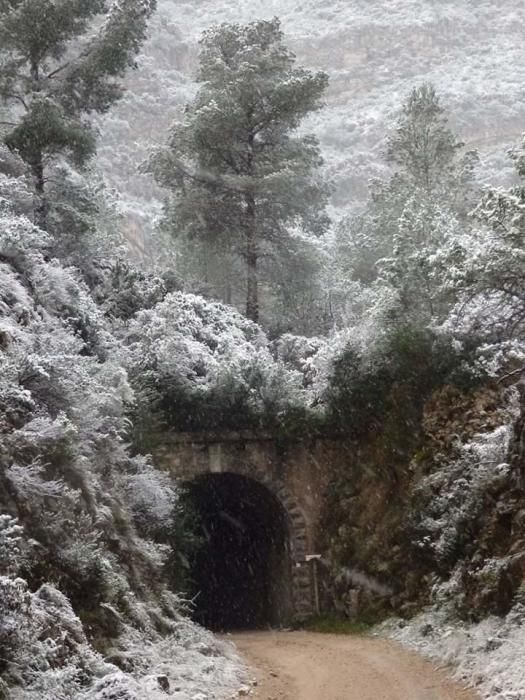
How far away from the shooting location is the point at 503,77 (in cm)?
6412

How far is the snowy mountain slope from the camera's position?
57.5m

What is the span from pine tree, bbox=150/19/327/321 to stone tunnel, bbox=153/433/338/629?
6.20 meters

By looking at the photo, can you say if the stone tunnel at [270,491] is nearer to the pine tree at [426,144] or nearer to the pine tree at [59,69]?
the pine tree at [59,69]

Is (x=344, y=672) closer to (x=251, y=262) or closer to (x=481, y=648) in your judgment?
(x=481, y=648)

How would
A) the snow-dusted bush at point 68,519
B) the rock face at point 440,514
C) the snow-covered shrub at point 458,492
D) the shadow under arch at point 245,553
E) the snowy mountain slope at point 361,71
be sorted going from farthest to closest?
the snowy mountain slope at point 361,71, the shadow under arch at point 245,553, the snow-covered shrub at point 458,492, the rock face at point 440,514, the snow-dusted bush at point 68,519

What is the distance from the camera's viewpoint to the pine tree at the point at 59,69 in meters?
18.7

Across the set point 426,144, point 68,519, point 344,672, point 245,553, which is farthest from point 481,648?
point 426,144

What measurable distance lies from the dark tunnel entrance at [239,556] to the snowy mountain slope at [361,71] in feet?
100

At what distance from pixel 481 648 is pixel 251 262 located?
16.0 m

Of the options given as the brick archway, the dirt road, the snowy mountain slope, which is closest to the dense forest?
the brick archway

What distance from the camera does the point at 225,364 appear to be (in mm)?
17656

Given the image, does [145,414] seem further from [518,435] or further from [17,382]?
[518,435]

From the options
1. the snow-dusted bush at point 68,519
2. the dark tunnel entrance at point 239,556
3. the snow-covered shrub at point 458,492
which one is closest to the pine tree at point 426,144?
the dark tunnel entrance at point 239,556

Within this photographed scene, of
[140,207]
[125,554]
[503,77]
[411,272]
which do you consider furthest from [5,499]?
[503,77]
